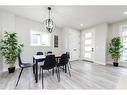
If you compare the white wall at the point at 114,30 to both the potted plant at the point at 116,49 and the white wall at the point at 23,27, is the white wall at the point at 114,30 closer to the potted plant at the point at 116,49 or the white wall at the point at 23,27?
the potted plant at the point at 116,49

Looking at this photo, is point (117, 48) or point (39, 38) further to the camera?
point (39, 38)

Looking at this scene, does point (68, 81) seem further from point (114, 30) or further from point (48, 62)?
point (114, 30)

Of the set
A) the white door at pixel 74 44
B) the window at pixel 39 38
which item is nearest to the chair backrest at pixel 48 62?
the window at pixel 39 38

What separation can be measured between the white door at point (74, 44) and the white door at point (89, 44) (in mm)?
523

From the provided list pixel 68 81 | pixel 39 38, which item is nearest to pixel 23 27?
pixel 39 38

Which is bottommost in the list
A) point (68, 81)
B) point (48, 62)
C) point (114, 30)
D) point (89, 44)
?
point (68, 81)

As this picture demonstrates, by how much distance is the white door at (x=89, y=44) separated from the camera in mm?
6402

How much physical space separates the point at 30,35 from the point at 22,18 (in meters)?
0.90

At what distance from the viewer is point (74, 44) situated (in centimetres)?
693

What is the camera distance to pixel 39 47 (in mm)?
5332

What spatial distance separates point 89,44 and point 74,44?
106cm

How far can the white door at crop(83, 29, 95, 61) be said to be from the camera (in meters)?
6.40
